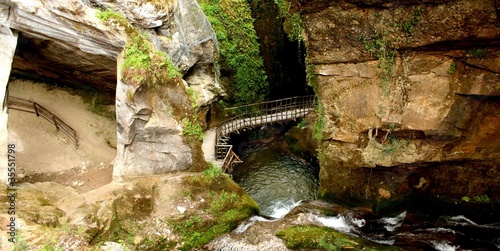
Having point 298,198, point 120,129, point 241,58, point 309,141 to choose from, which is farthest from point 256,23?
point 120,129

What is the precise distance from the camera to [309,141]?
17.4 metres

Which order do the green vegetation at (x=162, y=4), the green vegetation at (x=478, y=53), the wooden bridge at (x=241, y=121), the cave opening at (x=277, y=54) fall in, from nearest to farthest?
the green vegetation at (x=478, y=53), the green vegetation at (x=162, y=4), the wooden bridge at (x=241, y=121), the cave opening at (x=277, y=54)

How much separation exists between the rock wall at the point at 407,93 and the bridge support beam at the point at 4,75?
312 inches

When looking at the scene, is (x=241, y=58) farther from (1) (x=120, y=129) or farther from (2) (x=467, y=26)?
(2) (x=467, y=26)

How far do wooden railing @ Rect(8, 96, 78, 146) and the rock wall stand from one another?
8984mm

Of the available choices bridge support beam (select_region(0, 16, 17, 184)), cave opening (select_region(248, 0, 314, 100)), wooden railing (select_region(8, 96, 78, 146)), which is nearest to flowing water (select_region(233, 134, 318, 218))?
cave opening (select_region(248, 0, 314, 100))

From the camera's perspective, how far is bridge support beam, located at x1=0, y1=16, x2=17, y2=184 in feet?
28.3

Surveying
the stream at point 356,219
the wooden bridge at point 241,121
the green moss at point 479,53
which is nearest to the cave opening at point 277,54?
the wooden bridge at point 241,121

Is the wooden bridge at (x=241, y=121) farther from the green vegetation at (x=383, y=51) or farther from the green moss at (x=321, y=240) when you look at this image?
the green vegetation at (x=383, y=51)

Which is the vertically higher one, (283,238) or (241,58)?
(241,58)

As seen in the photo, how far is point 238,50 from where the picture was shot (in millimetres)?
19328

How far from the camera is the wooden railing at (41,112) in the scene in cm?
1218

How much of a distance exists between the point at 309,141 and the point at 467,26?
30.9 feet

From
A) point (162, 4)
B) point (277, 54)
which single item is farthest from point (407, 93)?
point (277, 54)
